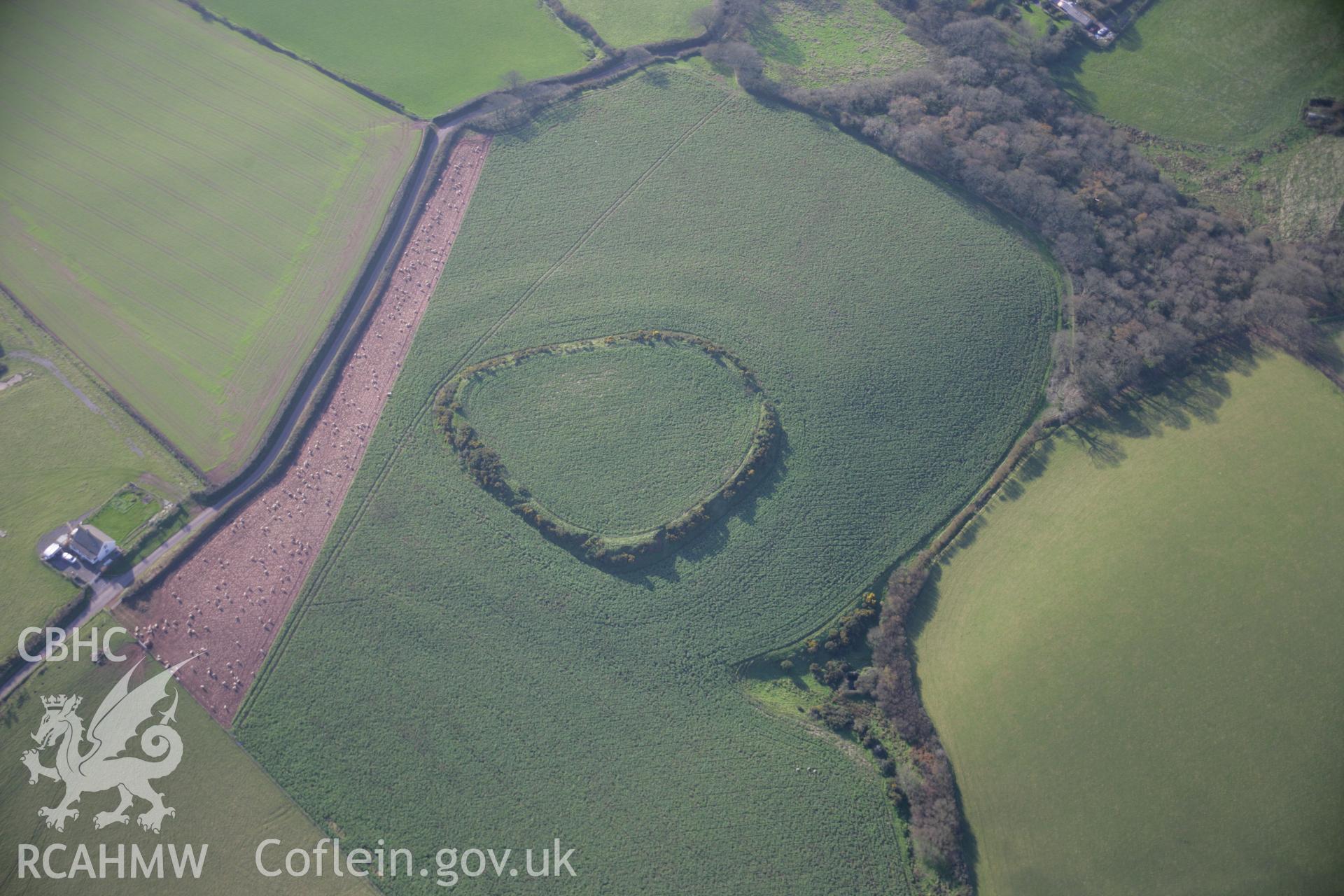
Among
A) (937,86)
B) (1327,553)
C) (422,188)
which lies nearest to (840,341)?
(937,86)

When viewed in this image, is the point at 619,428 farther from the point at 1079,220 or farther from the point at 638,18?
the point at 638,18

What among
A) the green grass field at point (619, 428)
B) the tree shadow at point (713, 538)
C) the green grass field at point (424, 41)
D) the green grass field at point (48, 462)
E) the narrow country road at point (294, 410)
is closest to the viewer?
the narrow country road at point (294, 410)

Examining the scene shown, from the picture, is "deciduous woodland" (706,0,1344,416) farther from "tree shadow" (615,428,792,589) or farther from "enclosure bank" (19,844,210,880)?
"enclosure bank" (19,844,210,880)

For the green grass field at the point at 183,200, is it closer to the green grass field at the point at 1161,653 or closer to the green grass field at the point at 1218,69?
the green grass field at the point at 1161,653

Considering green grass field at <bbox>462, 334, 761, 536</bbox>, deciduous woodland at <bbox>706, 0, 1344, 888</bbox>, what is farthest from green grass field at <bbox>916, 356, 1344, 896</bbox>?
green grass field at <bbox>462, 334, 761, 536</bbox>

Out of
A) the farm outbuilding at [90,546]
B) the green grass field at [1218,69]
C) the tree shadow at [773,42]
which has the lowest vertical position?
the farm outbuilding at [90,546]

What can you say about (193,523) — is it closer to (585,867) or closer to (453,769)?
(453,769)

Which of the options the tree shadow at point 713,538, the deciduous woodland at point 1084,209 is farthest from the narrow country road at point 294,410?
the deciduous woodland at point 1084,209
